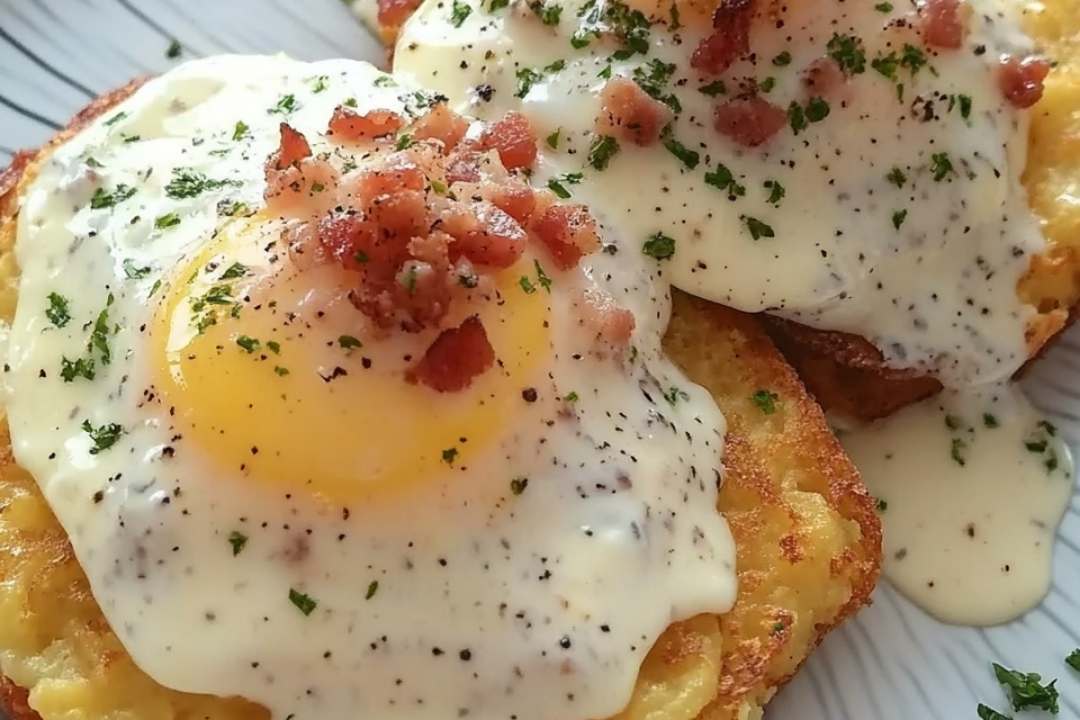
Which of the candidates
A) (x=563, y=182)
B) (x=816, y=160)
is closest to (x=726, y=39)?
(x=816, y=160)

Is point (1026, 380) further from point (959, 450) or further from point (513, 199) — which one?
point (513, 199)

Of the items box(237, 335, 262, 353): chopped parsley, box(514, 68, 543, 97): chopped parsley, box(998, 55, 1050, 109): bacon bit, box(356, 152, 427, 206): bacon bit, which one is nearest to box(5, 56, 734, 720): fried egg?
box(237, 335, 262, 353): chopped parsley

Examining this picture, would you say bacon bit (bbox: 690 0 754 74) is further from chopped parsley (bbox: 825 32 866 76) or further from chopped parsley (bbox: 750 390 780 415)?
chopped parsley (bbox: 750 390 780 415)

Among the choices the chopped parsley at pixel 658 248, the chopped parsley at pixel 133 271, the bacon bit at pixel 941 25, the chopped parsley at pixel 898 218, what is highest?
the bacon bit at pixel 941 25

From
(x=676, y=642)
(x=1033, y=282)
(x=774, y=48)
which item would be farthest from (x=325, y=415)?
(x=1033, y=282)

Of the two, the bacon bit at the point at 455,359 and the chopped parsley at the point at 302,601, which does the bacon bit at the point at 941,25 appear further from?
the chopped parsley at the point at 302,601

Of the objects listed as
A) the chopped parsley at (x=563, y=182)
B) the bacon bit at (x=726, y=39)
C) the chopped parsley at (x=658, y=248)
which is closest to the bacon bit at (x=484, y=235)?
the chopped parsley at (x=563, y=182)
